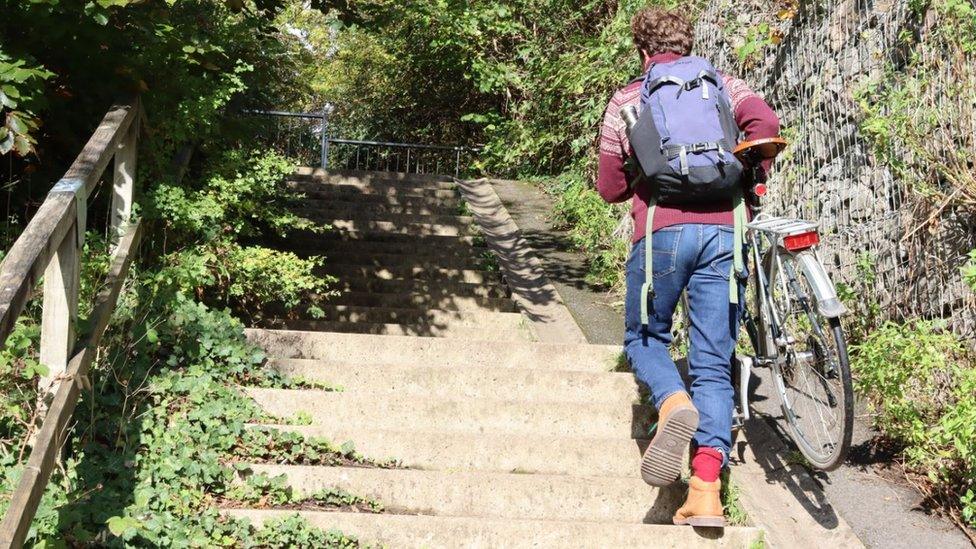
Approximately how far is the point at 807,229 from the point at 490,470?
1624mm

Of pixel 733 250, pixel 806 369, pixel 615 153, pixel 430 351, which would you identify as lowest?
pixel 430 351

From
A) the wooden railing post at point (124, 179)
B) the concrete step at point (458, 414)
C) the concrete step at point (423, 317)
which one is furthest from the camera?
the concrete step at point (423, 317)

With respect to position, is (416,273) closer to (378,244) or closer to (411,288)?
(411,288)

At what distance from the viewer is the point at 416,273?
8.35m

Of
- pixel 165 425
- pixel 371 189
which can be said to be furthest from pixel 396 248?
pixel 165 425

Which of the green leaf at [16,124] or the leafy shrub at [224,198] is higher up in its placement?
the green leaf at [16,124]

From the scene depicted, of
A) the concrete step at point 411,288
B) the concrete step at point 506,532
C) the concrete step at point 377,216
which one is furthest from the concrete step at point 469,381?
the concrete step at point 377,216

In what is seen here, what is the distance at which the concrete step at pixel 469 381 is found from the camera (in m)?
5.12

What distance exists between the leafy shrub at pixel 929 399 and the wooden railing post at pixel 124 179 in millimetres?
3454

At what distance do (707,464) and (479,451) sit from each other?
1025 millimetres

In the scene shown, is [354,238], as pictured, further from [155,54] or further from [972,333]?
[972,333]

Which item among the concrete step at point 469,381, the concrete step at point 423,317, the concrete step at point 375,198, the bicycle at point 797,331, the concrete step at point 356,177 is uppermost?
the bicycle at point 797,331

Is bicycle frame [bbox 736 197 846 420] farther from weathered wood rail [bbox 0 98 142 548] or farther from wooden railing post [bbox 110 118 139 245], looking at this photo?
wooden railing post [bbox 110 118 139 245]

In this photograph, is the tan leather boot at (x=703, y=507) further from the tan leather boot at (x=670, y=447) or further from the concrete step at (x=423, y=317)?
the concrete step at (x=423, y=317)
